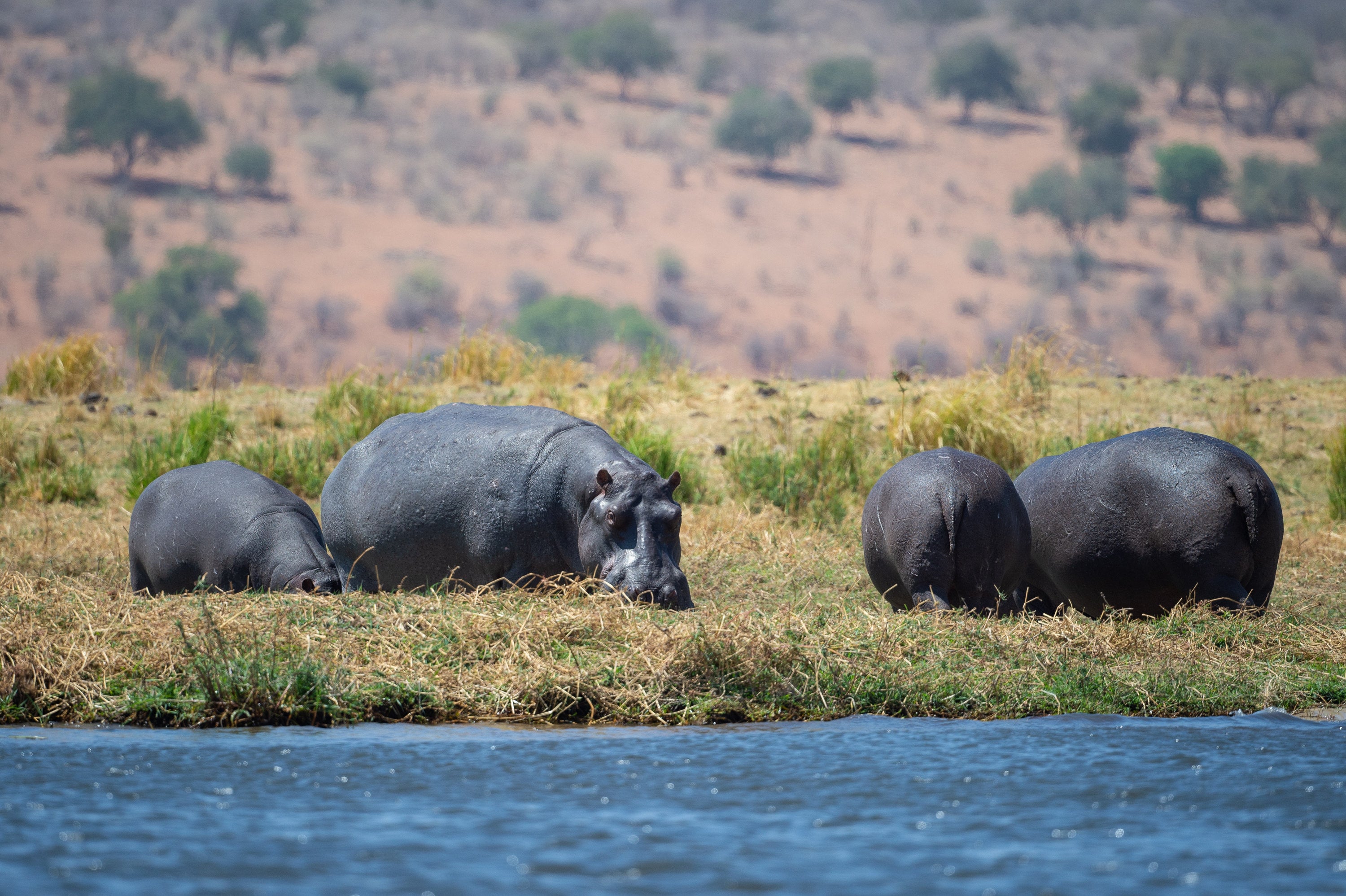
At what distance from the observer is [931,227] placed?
6112cm

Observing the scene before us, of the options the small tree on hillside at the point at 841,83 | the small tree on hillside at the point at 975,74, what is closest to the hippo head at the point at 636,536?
the small tree on hillside at the point at 841,83

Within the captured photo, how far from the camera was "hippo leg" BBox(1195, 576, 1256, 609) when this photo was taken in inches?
268

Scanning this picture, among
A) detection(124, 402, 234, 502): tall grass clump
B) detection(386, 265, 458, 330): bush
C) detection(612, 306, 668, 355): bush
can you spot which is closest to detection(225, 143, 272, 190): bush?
detection(386, 265, 458, 330): bush

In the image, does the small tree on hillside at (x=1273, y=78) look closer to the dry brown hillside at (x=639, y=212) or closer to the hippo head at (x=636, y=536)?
the dry brown hillside at (x=639, y=212)

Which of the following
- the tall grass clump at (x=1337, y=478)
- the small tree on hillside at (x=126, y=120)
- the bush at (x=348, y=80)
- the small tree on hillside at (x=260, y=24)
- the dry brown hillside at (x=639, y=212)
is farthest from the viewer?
the small tree on hillside at (x=260, y=24)

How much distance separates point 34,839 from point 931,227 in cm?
5968

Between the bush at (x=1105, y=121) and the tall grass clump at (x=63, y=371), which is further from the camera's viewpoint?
the bush at (x=1105, y=121)

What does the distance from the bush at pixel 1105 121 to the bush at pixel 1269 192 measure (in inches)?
246

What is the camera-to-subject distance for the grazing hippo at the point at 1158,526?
6836 millimetres

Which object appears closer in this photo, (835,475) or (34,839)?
(34,839)

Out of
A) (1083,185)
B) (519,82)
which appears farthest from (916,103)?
(519,82)

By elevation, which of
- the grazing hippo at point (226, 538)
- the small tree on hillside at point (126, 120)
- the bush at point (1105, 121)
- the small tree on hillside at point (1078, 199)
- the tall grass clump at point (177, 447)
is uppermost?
the bush at point (1105, 121)

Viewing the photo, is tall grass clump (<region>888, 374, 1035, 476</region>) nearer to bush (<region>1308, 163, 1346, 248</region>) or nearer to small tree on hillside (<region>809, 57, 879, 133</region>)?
bush (<region>1308, 163, 1346, 248</region>)

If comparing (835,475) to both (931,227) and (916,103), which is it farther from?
(916,103)
